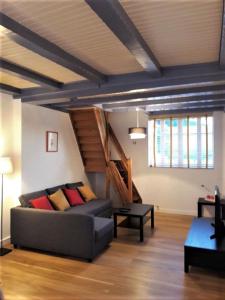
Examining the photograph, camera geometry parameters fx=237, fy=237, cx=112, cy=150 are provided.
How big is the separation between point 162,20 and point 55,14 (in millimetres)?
796

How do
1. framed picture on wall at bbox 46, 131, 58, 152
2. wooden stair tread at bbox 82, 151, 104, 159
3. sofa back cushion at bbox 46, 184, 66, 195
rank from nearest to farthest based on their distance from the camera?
sofa back cushion at bbox 46, 184, 66, 195
framed picture on wall at bbox 46, 131, 58, 152
wooden stair tread at bbox 82, 151, 104, 159

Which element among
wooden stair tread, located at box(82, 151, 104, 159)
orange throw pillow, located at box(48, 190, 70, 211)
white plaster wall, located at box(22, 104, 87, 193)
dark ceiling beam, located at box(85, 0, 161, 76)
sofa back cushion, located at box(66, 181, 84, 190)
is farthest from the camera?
wooden stair tread, located at box(82, 151, 104, 159)

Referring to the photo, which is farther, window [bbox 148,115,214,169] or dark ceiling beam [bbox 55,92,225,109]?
window [bbox 148,115,214,169]

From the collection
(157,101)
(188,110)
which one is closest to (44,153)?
(157,101)

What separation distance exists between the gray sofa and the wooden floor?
13 centimetres

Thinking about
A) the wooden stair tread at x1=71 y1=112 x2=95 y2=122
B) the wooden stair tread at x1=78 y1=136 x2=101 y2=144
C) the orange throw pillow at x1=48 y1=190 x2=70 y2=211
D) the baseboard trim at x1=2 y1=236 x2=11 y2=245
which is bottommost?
the baseboard trim at x1=2 y1=236 x2=11 y2=245

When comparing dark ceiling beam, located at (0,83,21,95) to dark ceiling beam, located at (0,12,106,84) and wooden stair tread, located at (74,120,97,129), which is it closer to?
dark ceiling beam, located at (0,12,106,84)

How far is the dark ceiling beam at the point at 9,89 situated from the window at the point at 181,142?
325 centimetres

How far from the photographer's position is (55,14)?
173cm

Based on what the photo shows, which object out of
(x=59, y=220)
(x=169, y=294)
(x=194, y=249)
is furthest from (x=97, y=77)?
(x=169, y=294)

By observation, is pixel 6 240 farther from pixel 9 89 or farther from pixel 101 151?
pixel 101 151

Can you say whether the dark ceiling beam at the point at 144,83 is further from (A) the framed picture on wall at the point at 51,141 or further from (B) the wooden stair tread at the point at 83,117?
(B) the wooden stair tread at the point at 83,117

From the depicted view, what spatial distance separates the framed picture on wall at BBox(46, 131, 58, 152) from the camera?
4.69m

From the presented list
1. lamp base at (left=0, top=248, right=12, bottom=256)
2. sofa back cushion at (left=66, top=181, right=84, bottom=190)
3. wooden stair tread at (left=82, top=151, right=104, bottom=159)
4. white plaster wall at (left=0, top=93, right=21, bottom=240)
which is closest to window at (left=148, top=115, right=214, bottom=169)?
wooden stair tread at (left=82, top=151, right=104, bottom=159)
